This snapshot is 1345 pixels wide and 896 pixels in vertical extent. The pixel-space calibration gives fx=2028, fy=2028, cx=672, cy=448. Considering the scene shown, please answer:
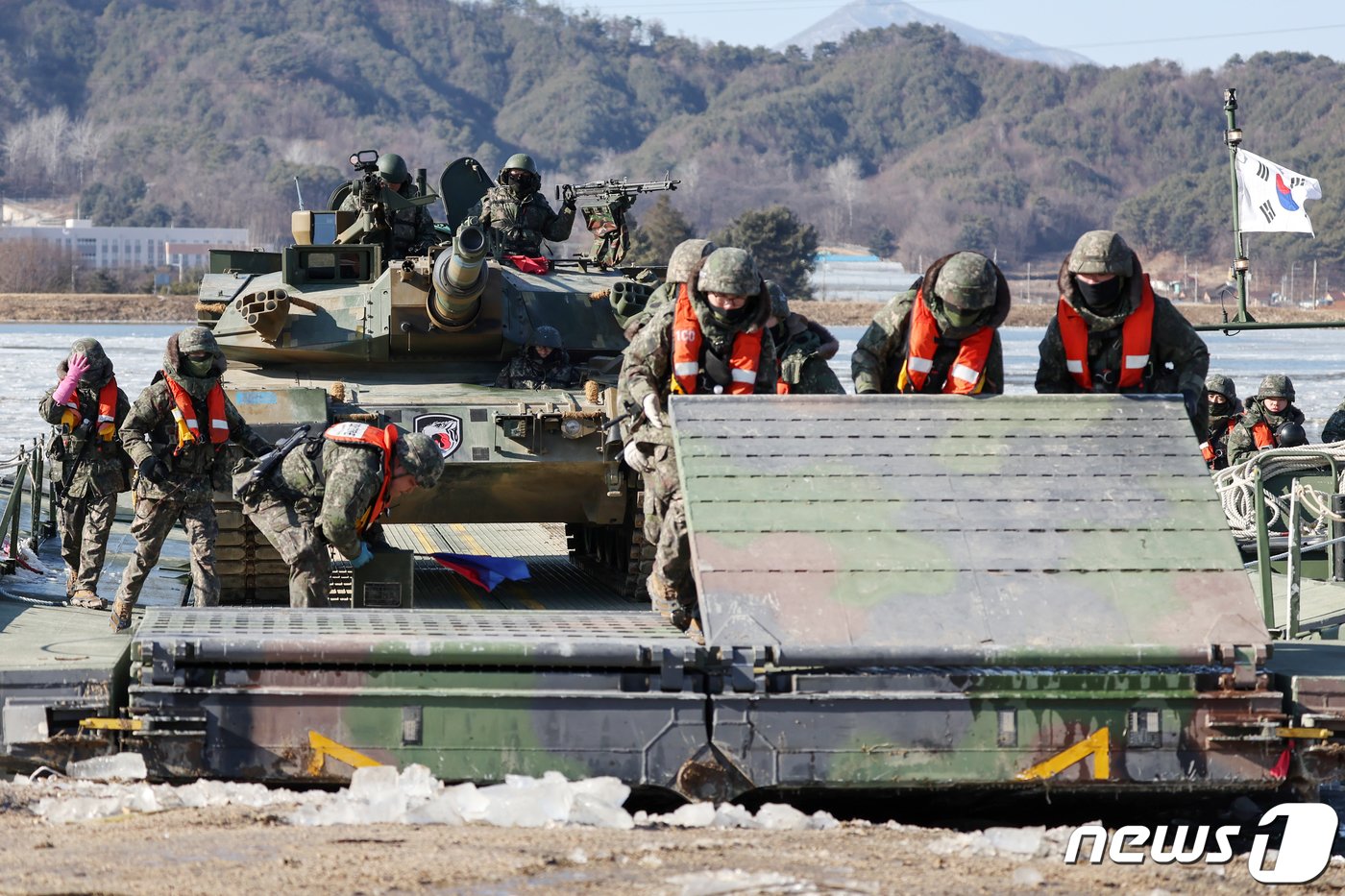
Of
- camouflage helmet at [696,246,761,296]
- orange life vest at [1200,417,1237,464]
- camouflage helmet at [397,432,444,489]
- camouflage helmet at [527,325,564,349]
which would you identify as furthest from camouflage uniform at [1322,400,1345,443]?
camouflage helmet at [397,432,444,489]

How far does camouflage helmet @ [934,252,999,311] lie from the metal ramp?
1.44 feet

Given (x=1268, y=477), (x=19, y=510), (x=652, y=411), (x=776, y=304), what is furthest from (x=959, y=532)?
(x=19, y=510)

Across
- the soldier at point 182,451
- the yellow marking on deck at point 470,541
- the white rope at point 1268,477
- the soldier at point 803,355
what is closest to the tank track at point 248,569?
the soldier at point 182,451

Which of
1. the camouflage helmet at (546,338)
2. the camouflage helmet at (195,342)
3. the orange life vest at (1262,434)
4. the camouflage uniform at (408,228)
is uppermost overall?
the camouflage uniform at (408,228)

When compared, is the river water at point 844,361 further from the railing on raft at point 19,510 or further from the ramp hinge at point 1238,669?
the ramp hinge at point 1238,669

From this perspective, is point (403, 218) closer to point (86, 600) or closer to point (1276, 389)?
point (86, 600)

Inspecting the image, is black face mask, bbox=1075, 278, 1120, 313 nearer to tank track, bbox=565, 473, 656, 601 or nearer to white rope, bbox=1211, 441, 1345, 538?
white rope, bbox=1211, 441, 1345, 538

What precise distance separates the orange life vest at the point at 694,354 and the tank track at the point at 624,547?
7.51 ft

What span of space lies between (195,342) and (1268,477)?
611cm

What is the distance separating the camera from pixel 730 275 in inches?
319

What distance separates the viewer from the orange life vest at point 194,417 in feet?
32.1

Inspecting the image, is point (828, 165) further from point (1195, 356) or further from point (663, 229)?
point (1195, 356)

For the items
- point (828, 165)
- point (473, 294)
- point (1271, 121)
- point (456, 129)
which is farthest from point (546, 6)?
point (473, 294)

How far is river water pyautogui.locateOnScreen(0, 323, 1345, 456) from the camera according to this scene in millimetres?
29781
